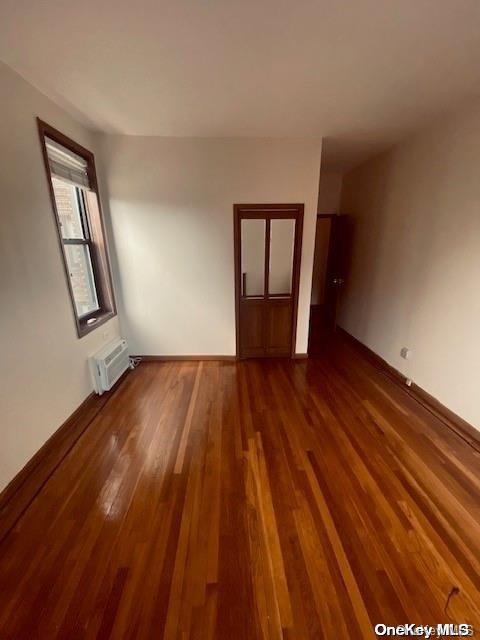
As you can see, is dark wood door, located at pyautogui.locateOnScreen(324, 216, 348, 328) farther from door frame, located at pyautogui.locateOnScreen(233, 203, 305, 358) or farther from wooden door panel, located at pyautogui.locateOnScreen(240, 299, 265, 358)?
wooden door panel, located at pyautogui.locateOnScreen(240, 299, 265, 358)

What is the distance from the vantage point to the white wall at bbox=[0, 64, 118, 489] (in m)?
1.62

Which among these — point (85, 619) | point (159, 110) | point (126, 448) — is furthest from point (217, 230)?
point (85, 619)

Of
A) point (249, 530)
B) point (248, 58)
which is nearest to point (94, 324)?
point (249, 530)

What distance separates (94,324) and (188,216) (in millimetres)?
1658

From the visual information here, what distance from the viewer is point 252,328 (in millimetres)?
3412

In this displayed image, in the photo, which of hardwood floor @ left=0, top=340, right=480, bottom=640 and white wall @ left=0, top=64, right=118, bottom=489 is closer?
hardwood floor @ left=0, top=340, right=480, bottom=640

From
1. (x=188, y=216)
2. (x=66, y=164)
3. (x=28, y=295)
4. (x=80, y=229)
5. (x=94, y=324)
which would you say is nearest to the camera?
(x=28, y=295)

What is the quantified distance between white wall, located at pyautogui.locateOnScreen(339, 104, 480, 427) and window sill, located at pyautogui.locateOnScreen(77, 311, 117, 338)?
11.6 feet

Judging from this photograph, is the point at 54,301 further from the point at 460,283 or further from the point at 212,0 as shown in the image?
the point at 460,283

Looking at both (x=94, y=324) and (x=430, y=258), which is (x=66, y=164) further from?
(x=430, y=258)

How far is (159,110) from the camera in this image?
217 cm

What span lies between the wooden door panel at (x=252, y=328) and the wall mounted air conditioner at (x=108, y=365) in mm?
1567

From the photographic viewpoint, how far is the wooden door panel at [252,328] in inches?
131

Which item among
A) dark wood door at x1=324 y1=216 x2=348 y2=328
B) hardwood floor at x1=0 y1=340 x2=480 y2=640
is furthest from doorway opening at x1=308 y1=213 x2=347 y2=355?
hardwood floor at x1=0 y1=340 x2=480 y2=640
